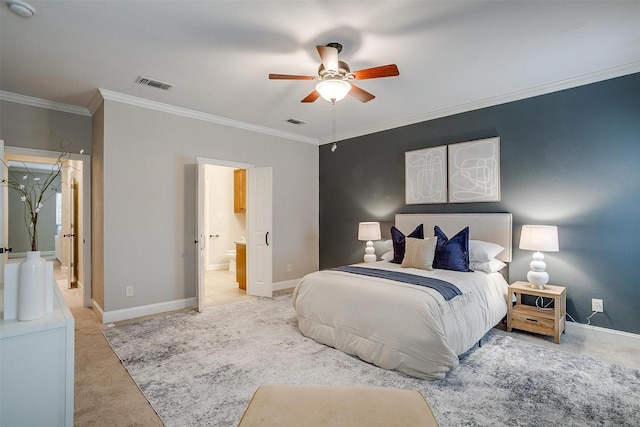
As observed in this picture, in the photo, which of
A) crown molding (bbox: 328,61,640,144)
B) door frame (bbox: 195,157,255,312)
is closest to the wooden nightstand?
crown molding (bbox: 328,61,640,144)

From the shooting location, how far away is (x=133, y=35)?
2623 millimetres

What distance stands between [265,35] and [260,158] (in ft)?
9.56

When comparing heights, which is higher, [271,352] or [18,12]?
[18,12]

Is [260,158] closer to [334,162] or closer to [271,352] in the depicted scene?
[334,162]

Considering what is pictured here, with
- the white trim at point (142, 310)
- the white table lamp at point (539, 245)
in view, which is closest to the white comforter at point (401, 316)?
the white table lamp at point (539, 245)

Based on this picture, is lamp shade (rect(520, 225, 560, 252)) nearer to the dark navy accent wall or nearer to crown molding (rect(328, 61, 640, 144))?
the dark navy accent wall

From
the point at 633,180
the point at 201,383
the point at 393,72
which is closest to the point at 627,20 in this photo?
the point at 633,180

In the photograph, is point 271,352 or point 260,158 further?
point 260,158

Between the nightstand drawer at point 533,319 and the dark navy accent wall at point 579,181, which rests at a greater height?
the dark navy accent wall at point 579,181

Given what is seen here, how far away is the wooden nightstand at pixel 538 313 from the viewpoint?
315 centimetres

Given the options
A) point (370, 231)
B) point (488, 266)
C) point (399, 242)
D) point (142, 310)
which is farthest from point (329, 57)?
point (142, 310)

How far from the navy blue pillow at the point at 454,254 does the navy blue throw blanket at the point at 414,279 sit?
0.60 metres

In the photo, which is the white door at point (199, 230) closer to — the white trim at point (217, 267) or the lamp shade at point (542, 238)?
the white trim at point (217, 267)

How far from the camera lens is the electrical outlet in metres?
3.26
